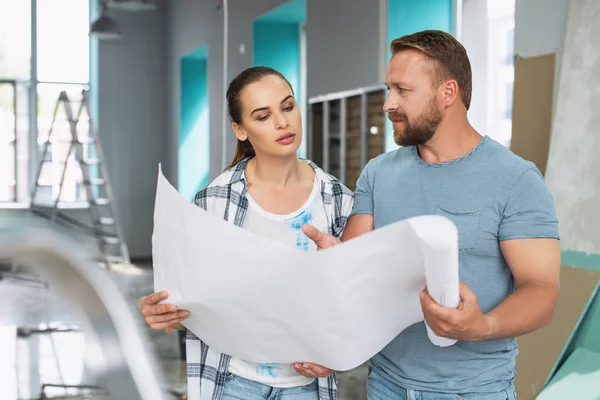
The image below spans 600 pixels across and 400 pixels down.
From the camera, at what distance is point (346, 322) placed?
1081mm

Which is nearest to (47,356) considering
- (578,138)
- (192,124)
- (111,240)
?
(578,138)

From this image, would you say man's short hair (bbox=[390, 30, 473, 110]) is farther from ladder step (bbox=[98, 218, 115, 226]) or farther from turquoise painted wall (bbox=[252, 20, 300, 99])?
ladder step (bbox=[98, 218, 115, 226])

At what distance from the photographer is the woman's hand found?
123 centimetres

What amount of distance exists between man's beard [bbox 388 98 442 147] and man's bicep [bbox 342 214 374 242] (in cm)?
17

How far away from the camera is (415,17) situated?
196 inches

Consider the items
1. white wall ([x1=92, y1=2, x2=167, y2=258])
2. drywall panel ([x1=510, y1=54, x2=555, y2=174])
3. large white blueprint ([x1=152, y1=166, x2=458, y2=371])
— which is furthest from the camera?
white wall ([x1=92, y1=2, x2=167, y2=258])

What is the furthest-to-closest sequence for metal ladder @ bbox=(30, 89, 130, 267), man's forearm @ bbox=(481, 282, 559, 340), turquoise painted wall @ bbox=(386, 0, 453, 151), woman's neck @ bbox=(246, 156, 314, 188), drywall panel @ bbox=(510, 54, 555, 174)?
metal ladder @ bbox=(30, 89, 130, 267) → turquoise painted wall @ bbox=(386, 0, 453, 151) → drywall panel @ bbox=(510, 54, 555, 174) → woman's neck @ bbox=(246, 156, 314, 188) → man's forearm @ bbox=(481, 282, 559, 340)

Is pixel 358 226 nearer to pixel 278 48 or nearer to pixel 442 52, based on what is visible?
pixel 442 52

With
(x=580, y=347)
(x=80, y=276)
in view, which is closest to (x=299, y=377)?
(x=80, y=276)

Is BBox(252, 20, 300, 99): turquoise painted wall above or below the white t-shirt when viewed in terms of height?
above

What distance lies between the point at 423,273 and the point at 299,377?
20.6 inches

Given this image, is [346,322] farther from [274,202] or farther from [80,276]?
[80,276]

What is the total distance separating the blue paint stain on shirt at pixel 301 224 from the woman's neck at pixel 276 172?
88mm

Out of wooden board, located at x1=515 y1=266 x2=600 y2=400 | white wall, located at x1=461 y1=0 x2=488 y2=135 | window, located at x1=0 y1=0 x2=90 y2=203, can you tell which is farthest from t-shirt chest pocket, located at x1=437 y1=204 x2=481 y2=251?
window, located at x1=0 y1=0 x2=90 y2=203
